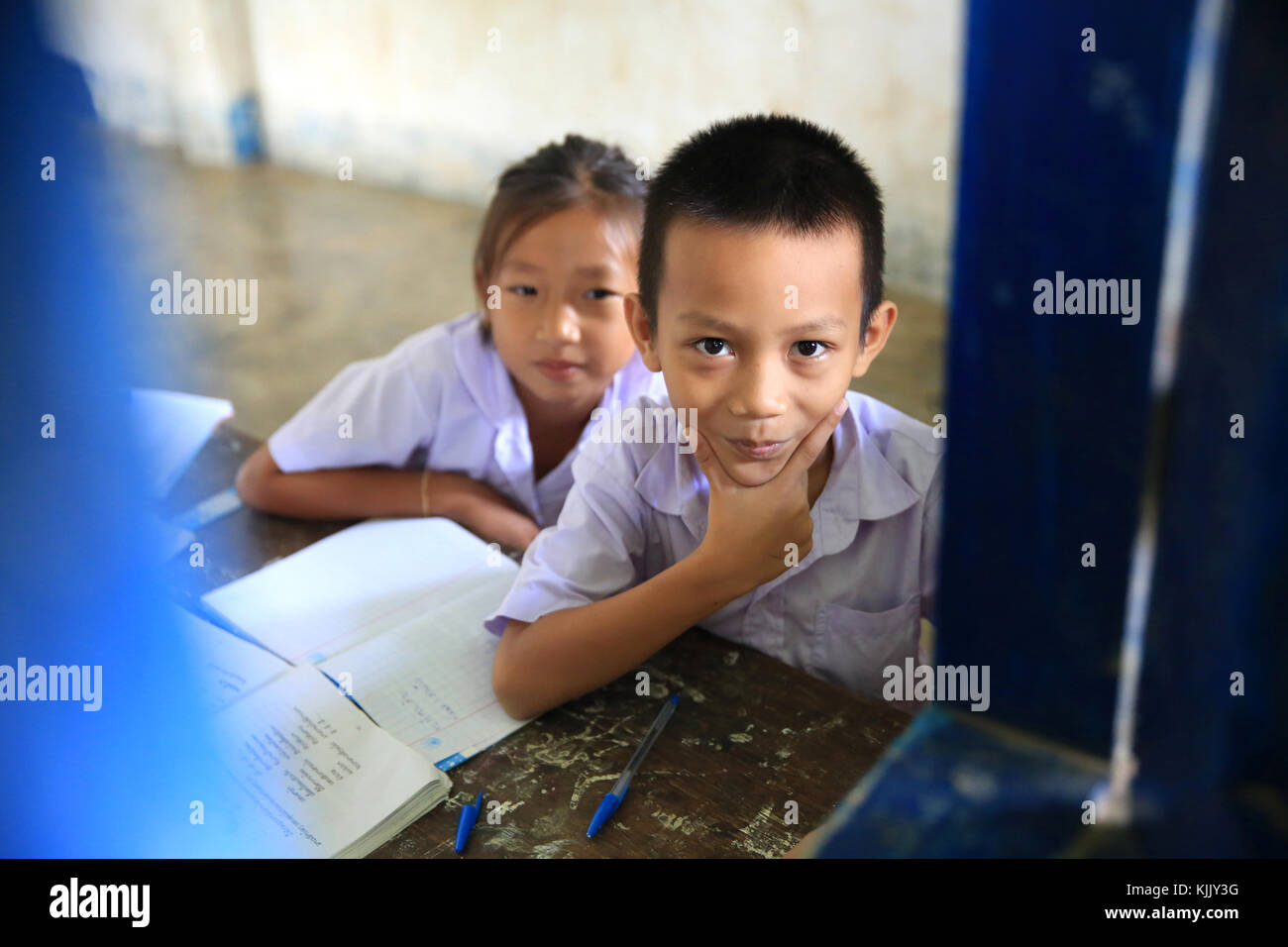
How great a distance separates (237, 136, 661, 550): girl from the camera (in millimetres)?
1545

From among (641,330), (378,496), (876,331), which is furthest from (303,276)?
(876,331)

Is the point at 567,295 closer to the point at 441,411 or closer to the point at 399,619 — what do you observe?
the point at 441,411

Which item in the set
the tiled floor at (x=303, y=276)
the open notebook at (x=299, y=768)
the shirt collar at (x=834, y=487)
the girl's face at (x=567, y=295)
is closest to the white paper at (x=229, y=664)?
the open notebook at (x=299, y=768)

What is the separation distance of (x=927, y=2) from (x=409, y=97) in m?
2.48

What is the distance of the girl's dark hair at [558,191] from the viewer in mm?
1569

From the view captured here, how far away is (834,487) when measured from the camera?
126 centimetres

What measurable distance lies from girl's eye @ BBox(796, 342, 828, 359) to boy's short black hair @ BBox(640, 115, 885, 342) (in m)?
0.10

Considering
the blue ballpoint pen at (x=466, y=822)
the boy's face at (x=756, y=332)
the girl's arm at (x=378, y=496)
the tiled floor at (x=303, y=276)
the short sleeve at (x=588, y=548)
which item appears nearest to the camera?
the blue ballpoint pen at (x=466, y=822)

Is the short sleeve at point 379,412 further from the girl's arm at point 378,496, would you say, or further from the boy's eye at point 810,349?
the boy's eye at point 810,349

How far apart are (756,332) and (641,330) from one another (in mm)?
200

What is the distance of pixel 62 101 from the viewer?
0.48 metres

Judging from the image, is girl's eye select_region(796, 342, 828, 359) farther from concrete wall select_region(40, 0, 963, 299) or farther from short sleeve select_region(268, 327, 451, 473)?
concrete wall select_region(40, 0, 963, 299)

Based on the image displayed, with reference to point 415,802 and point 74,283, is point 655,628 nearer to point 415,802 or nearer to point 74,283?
point 415,802

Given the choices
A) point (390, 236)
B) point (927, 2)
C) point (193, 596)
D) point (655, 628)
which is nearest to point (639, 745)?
point (655, 628)
